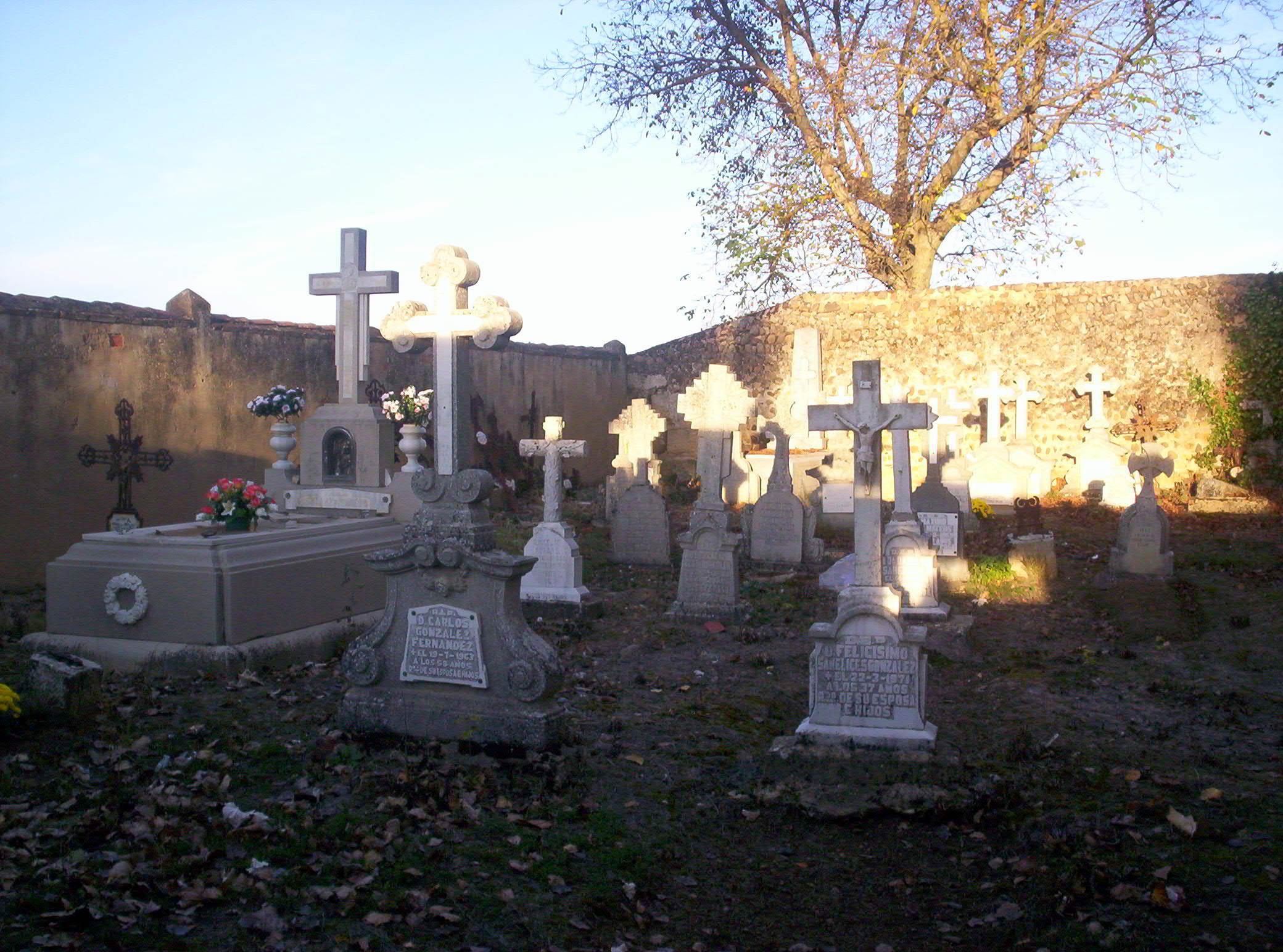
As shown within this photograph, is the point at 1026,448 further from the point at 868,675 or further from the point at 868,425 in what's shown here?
the point at 868,675

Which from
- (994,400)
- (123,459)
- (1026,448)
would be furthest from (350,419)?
(994,400)

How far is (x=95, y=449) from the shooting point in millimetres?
10906

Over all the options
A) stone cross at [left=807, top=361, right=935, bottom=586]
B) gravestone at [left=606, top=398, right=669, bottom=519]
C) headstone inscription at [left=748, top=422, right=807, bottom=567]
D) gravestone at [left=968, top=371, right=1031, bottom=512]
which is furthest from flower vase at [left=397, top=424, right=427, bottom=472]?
gravestone at [left=968, top=371, right=1031, bottom=512]

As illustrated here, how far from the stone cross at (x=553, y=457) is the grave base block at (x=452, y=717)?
449 centimetres

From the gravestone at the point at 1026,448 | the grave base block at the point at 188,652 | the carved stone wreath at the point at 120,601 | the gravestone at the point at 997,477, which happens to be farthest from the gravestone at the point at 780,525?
the carved stone wreath at the point at 120,601

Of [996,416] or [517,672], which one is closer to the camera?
[517,672]

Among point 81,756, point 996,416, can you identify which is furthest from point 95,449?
point 996,416

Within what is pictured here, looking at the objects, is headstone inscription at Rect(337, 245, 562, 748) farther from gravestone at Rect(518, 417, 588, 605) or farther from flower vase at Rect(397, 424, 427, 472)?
flower vase at Rect(397, 424, 427, 472)

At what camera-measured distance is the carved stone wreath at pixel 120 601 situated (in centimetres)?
691

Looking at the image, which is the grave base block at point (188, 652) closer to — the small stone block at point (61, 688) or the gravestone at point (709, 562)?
the small stone block at point (61, 688)

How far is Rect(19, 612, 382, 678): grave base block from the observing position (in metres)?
6.71

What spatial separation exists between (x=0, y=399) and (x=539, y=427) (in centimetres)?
924

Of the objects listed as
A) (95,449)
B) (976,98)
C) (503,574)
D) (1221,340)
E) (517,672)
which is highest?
(976,98)

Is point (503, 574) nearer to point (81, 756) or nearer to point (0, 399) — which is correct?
point (81, 756)
